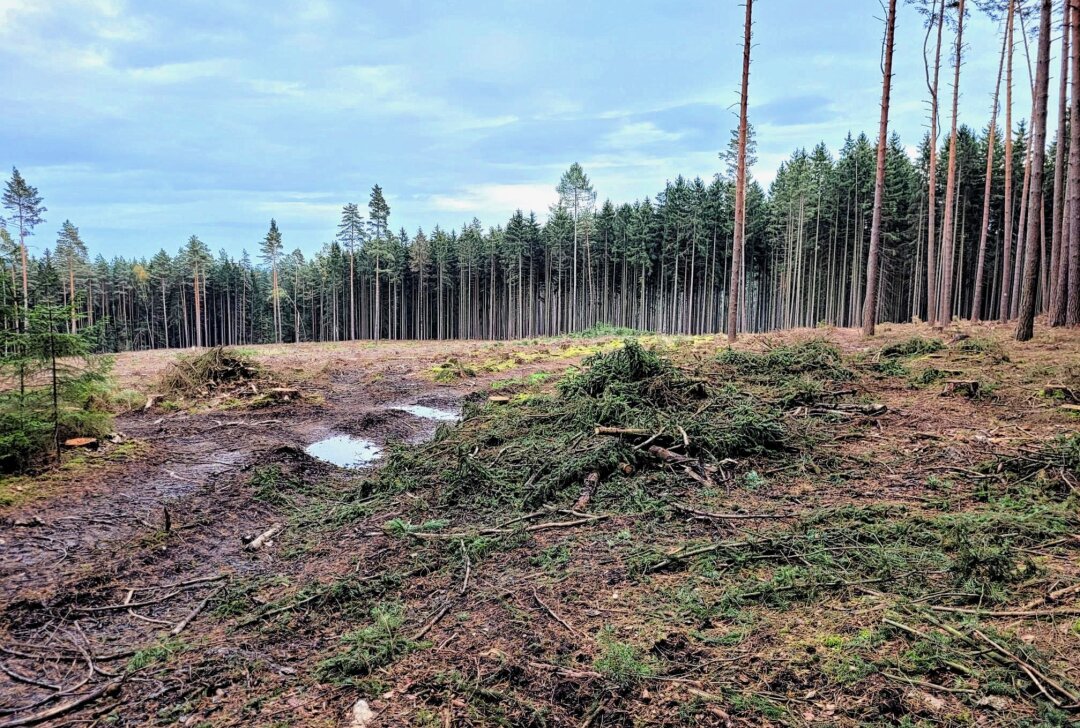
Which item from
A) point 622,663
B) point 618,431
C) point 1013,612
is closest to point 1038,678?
point 1013,612

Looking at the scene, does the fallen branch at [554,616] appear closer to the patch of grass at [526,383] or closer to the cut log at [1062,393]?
the cut log at [1062,393]

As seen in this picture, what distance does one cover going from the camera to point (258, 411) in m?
12.9

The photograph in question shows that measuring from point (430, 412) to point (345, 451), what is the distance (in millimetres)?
3284

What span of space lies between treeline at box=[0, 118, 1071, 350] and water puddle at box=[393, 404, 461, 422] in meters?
27.7

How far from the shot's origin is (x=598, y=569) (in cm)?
431

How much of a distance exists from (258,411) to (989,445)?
13689mm

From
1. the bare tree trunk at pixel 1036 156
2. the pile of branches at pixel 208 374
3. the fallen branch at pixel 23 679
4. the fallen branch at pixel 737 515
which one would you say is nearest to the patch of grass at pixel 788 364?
the bare tree trunk at pixel 1036 156

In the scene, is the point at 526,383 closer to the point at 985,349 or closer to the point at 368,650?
the point at 985,349

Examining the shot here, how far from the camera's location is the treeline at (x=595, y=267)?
41656mm

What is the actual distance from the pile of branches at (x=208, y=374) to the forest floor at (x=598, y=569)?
18.4 ft

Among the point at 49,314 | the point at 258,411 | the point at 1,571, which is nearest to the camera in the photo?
the point at 1,571

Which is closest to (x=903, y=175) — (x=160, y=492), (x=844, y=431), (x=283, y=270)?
(x=844, y=431)

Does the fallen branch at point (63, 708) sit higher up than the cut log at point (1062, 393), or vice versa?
the cut log at point (1062, 393)

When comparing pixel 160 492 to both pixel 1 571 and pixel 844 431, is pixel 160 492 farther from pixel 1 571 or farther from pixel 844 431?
pixel 844 431
